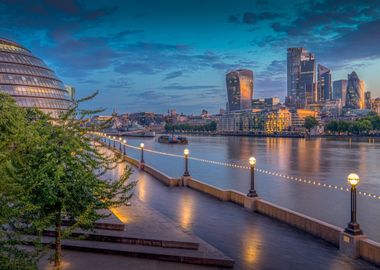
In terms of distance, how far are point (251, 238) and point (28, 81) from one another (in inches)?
3695

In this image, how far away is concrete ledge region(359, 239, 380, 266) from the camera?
1289 cm

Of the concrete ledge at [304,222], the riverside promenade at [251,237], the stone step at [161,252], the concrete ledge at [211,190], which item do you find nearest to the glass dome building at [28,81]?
the concrete ledge at [211,190]

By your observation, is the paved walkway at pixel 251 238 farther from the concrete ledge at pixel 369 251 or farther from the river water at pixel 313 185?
the river water at pixel 313 185

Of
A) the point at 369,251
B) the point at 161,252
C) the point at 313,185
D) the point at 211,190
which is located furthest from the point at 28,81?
the point at 369,251

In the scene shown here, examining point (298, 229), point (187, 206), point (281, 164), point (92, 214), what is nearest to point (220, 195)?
point (187, 206)

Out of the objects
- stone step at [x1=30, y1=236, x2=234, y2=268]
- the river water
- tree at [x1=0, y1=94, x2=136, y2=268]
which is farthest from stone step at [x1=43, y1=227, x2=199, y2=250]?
the river water

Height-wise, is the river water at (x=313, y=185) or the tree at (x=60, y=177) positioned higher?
the tree at (x=60, y=177)

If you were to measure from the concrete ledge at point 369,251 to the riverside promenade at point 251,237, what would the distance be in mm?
241

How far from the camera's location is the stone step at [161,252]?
12281 mm

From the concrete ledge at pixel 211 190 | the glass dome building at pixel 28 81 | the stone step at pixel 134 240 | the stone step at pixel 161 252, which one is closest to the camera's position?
the stone step at pixel 161 252

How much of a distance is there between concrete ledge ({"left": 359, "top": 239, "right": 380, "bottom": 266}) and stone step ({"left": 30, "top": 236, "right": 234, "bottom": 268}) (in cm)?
447

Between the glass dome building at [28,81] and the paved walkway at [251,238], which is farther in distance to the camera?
the glass dome building at [28,81]

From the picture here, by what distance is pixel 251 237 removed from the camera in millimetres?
15586

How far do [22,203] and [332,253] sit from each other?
33.1 ft
